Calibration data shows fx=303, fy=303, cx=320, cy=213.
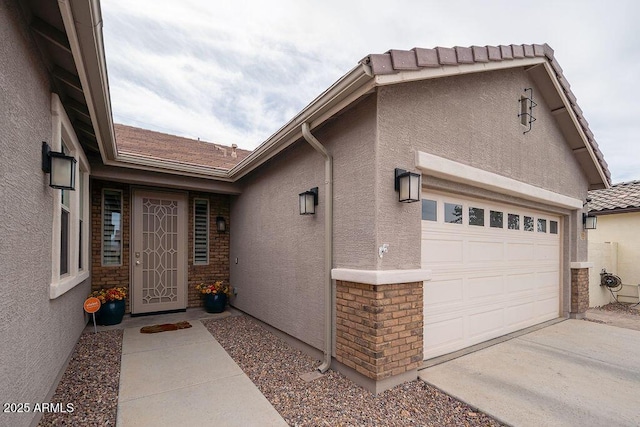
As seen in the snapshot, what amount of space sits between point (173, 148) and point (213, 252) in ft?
10.6

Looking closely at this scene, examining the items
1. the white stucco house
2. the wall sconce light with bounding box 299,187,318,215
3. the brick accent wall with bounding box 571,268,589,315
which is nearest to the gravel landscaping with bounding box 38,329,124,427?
the white stucco house

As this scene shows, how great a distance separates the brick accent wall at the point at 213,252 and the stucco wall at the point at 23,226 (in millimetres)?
3972

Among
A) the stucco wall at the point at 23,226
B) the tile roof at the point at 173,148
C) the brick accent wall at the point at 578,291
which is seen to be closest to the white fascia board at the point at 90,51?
the stucco wall at the point at 23,226

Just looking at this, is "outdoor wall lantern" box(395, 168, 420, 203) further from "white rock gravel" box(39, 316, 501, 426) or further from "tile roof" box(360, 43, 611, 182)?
"white rock gravel" box(39, 316, 501, 426)

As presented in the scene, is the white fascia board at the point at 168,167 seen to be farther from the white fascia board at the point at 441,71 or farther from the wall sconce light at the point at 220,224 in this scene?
the white fascia board at the point at 441,71

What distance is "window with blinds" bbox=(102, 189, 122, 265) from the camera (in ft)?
20.4

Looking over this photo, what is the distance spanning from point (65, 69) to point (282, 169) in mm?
2952

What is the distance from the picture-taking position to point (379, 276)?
311cm

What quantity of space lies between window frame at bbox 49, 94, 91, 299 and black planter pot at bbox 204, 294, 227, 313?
2384 millimetres

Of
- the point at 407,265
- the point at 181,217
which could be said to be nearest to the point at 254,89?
the point at 181,217

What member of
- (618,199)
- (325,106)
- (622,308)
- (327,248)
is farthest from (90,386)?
(618,199)

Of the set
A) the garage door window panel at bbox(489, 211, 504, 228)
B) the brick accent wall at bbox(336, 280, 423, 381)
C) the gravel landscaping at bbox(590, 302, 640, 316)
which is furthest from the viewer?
the gravel landscaping at bbox(590, 302, 640, 316)

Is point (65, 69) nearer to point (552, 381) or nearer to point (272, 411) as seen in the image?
point (272, 411)

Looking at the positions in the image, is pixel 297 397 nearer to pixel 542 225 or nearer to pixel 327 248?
pixel 327 248
